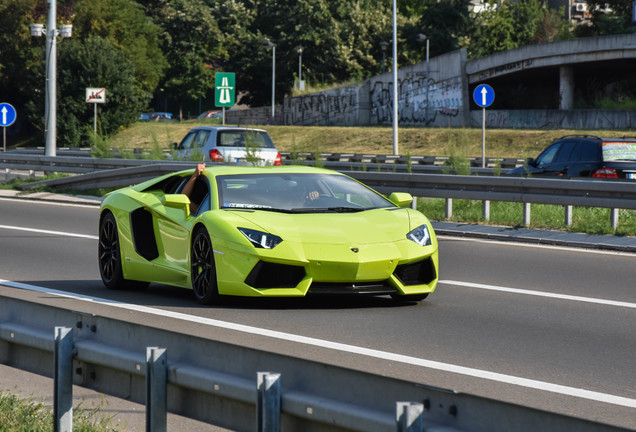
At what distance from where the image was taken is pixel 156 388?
4.14 m

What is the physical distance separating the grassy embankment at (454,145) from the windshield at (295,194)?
7.06 meters

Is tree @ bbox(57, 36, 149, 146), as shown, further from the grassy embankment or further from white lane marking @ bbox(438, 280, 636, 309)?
white lane marking @ bbox(438, 280, 636, 309)

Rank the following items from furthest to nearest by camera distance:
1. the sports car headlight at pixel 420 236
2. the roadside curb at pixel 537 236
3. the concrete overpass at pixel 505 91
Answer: the concrete overpass at pixel 505 91
the roadside curb at pixel 537 236
the sports car headlight at pixel 420 236

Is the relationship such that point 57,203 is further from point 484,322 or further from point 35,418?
point 35,418

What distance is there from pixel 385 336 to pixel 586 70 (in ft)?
183

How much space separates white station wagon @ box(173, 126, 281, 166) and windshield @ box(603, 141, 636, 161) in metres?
7.34

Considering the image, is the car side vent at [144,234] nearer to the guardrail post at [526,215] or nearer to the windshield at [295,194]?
the windshield at [295,194]

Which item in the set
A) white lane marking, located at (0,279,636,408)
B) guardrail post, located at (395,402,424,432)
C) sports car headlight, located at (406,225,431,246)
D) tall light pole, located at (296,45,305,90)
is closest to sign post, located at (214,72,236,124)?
white lane marking, located at (0,279,636,408)

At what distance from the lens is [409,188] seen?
1942cm

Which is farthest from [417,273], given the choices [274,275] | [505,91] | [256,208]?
[505,91]

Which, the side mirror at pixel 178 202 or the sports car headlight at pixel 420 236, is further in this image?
the side mirror at pixel 178 202

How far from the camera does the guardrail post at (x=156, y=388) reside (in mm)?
4133

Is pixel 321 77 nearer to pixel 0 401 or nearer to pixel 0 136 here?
pixel 0 136

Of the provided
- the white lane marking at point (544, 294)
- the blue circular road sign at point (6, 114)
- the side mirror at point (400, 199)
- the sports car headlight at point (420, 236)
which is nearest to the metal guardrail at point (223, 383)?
the sports car headlight at point (420, 236)
